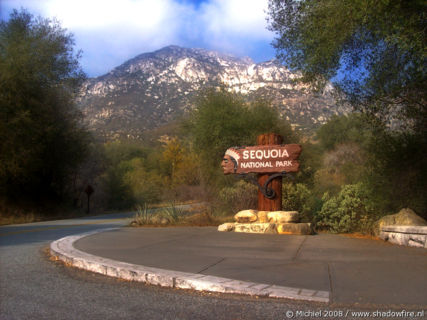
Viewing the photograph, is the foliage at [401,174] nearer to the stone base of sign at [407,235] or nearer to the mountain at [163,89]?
the stone base of sign at [407,235]

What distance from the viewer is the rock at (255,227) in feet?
37.3

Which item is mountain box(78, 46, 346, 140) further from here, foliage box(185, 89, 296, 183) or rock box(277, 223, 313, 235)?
rock box(277, 223, 313, 235)

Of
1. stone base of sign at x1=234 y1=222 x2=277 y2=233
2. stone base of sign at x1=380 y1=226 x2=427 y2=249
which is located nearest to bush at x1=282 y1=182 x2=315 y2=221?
stone base of sign at x1=234 y1=222 x2=277 y2=233

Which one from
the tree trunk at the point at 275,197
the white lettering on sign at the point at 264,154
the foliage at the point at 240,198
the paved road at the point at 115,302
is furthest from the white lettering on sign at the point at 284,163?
the paved road at the point at 115,302

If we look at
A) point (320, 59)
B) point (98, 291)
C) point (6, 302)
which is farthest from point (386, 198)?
point (6, 302)

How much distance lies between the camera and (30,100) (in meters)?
22.1

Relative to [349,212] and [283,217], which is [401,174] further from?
[283,217]

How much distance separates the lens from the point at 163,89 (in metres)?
105

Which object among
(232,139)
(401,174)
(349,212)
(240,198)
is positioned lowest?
(349,212)

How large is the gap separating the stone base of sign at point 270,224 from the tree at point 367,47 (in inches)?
165

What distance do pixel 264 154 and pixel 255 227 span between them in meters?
2.32

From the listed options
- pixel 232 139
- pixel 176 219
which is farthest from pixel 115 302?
pixel 232 139

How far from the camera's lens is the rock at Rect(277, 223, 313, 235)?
439 inches

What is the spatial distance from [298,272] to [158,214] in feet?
32.4
